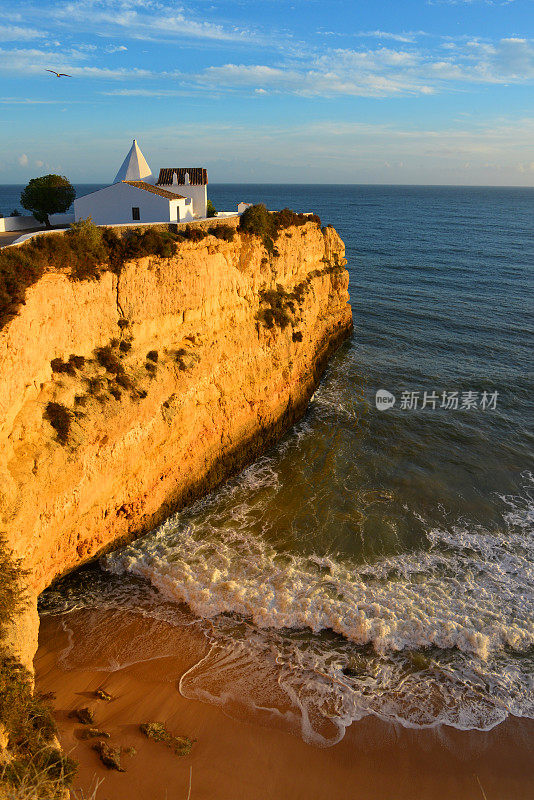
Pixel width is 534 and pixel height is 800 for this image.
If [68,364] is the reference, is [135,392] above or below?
below

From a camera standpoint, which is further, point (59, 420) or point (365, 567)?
point (365, 567)

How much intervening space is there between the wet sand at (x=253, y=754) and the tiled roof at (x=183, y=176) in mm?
27623

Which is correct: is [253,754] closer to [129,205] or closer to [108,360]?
[108,360]

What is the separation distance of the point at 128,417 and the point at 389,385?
1789 cm

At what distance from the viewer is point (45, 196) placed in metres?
25.9

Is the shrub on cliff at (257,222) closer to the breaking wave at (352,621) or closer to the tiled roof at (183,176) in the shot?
the tiled roof at (183,176)

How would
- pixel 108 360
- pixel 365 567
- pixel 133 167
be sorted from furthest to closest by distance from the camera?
pixel 133 167 → pixel 108 360 → pixel 365 567

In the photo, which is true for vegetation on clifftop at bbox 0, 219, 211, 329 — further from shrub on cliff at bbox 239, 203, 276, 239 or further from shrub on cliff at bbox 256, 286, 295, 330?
shrub on cliff at bbox 256, 286, 295, 330

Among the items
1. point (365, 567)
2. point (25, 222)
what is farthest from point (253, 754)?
point (25, 222)

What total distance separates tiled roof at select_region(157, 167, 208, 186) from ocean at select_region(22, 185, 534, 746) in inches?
598

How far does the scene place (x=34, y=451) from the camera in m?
13.5

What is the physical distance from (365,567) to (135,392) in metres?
9.90

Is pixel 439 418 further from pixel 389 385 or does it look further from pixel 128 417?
pixel 128 417

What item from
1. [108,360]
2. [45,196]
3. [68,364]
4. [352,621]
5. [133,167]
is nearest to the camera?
[352,621]
